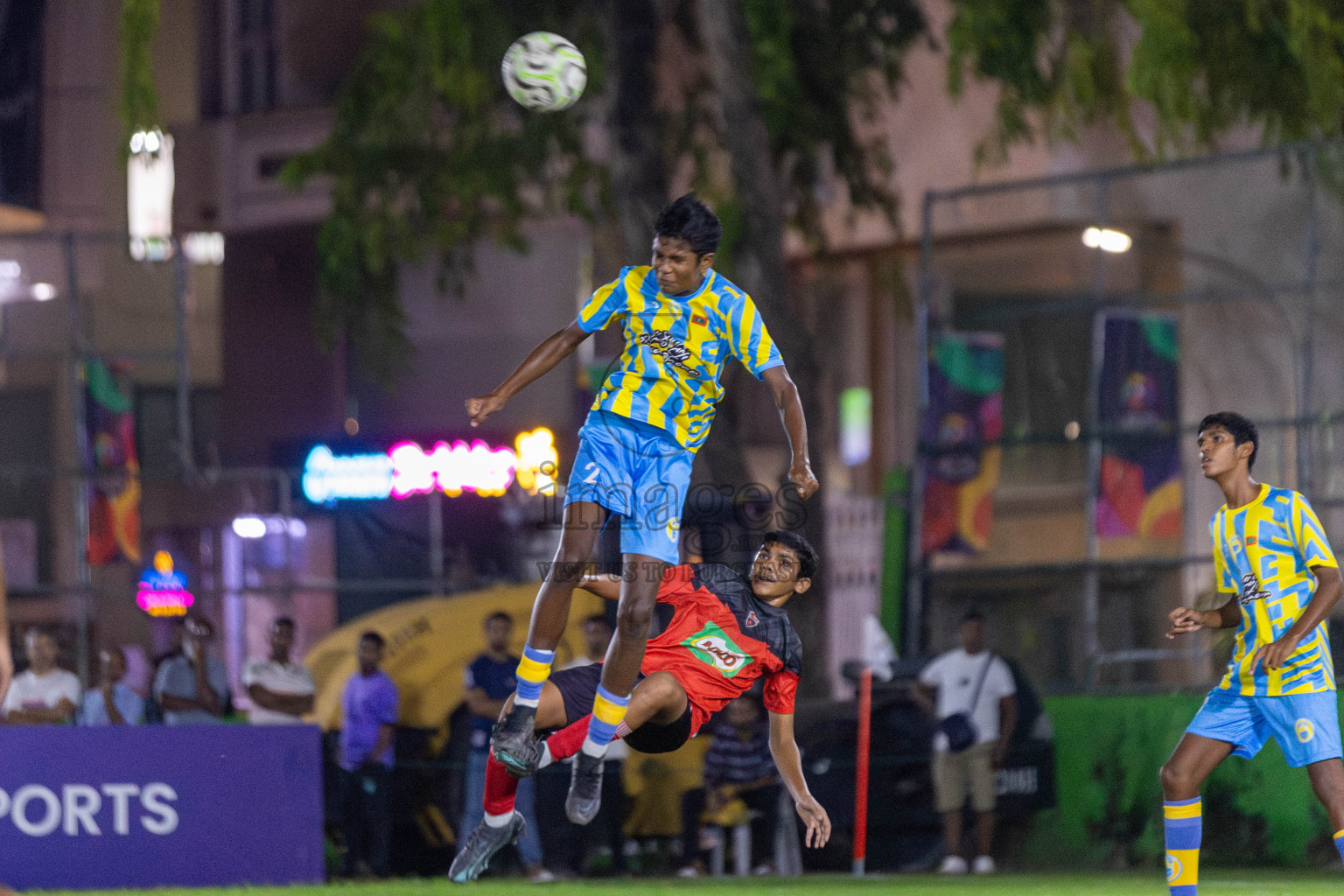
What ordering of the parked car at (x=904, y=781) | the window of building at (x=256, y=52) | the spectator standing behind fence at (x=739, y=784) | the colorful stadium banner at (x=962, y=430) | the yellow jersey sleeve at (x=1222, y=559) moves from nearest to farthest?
the yellow jersey sleeve at (x=1222, y=559)
the spectator standing behind fence at (x=739, y=784)
the parked car at (x=904, y=781)
the colorful stadium banner at (x=962, y=430)
the window of building at (x=256, y=52)

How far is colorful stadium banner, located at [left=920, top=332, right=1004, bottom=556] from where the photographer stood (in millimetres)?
13617

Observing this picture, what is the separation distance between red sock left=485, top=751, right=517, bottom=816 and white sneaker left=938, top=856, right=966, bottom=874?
514 cm

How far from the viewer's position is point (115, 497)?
15.3 m

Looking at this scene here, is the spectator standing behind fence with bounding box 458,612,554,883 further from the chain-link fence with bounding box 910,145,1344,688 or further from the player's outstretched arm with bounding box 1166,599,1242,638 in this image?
the player's outstretched arm with bounding box 1166,599,1242,638

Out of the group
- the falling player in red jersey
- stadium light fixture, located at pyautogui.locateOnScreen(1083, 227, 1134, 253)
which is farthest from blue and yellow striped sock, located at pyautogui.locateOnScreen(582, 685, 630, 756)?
stadium light fixture, located at pyautogui.locateOnScreen(1083, 227, 1134, 253)

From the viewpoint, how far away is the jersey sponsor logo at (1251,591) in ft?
25.8

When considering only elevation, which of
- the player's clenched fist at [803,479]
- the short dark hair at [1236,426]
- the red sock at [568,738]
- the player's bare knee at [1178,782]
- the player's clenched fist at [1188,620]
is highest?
the short dark hair at [1236,426]

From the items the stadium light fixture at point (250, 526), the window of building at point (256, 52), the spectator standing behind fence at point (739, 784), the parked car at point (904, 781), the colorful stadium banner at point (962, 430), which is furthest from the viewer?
the window of building at point (256, 52)

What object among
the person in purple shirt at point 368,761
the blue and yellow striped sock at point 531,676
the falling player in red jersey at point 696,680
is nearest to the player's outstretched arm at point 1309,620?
the falling player in red jersey at point 696,680

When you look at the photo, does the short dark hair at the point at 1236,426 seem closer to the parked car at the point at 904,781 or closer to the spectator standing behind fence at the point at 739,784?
the parked car at the point at 904,781

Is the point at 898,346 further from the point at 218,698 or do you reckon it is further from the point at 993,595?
the point at 218,698

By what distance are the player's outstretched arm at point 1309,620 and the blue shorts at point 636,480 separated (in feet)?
8.42

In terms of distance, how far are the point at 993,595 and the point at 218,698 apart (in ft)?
20.4

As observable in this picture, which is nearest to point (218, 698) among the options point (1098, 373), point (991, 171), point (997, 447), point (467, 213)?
point (467, 213)
